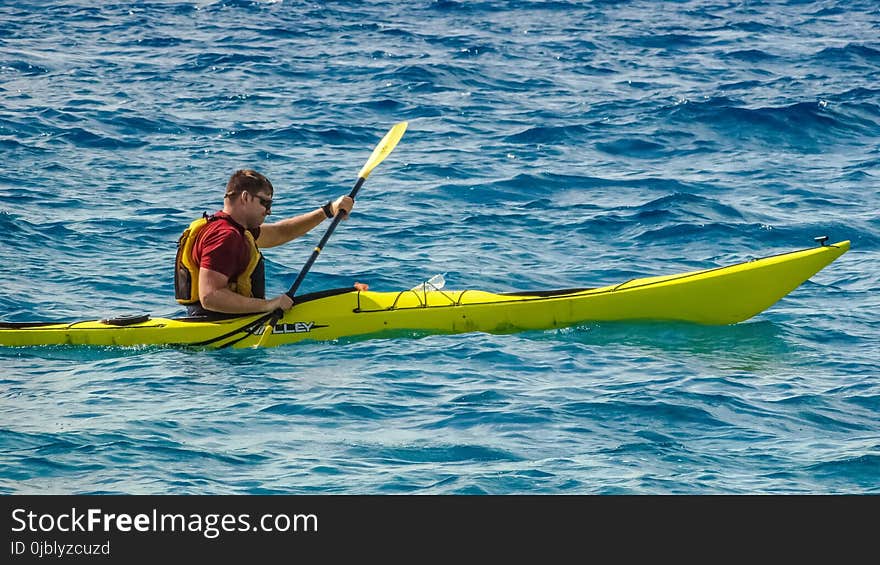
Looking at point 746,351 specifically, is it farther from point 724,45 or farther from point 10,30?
point 10,30

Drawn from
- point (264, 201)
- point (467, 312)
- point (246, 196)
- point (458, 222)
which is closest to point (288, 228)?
point (264, 201)

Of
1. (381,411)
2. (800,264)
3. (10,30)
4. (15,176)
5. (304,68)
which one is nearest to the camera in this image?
(381,411)

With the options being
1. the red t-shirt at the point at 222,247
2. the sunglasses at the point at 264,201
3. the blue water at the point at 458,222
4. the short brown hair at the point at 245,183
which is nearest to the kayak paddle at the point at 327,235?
the blue water at the point at 458,222

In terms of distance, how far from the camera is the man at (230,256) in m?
7.57

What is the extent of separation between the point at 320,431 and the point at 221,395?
0.85 m

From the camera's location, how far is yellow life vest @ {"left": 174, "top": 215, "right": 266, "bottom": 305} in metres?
7.66

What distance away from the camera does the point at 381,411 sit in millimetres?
6617

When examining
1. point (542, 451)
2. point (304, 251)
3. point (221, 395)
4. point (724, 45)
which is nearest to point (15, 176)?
point (304, 251)

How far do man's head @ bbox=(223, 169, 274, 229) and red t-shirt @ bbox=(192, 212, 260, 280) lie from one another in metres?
0.06

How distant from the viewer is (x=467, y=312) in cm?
812

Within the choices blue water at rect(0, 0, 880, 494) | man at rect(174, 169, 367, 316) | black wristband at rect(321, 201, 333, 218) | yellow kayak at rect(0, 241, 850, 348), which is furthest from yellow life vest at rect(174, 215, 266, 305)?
black wristband at rect(321, 201, 333, 218)

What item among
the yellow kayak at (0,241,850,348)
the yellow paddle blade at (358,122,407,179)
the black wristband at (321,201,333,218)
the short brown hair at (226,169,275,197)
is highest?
the yellow paddle blade at (358,122,407,179)

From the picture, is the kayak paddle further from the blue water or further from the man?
the blue water

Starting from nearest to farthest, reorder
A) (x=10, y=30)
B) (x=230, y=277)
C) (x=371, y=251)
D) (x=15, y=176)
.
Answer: (x=230, y=277) → (x=371, y=251) → (x=15, y=176) → (x=10, y=30)
